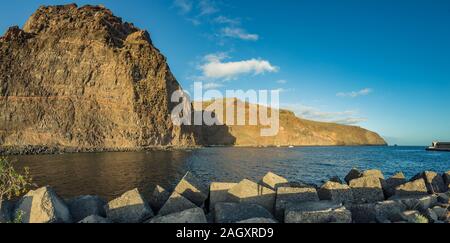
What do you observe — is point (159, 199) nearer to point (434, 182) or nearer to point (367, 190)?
point (367, 190)

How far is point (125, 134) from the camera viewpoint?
11250 cm

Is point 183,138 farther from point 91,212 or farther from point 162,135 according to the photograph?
point 91,212

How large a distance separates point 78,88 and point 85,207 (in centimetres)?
11432

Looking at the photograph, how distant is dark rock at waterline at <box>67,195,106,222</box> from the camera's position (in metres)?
11.2

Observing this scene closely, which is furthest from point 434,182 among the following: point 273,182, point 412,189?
point 273,182

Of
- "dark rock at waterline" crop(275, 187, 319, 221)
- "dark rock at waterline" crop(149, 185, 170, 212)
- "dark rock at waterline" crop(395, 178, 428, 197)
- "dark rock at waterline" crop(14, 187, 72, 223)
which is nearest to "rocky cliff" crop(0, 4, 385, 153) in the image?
"dark rock at waterline" crop(149, 185, 170, 212)

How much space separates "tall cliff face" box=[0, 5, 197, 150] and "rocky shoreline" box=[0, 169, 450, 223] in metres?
101

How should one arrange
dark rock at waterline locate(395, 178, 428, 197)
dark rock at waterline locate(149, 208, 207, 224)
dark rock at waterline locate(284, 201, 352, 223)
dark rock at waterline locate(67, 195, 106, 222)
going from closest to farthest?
dark rock at waterline locate(284, 201, 352, 223) → dark rock at waterline locate(149, 208, 207, 224) → dark rock at waterline locate(67, 195, 106, 222) → dark rock at waterline locate(395, 178, 428, 197)

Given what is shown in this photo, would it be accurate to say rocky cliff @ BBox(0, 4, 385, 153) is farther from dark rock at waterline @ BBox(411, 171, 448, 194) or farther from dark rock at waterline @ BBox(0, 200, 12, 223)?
dark rock at waterline @ BBox(411, 171, 448, 194)

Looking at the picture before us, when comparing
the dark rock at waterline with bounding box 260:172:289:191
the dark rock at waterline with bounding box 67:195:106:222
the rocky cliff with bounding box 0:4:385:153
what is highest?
the rocky cliff with bounding box 0:4:385:153

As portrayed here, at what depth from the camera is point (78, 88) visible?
114 meters
